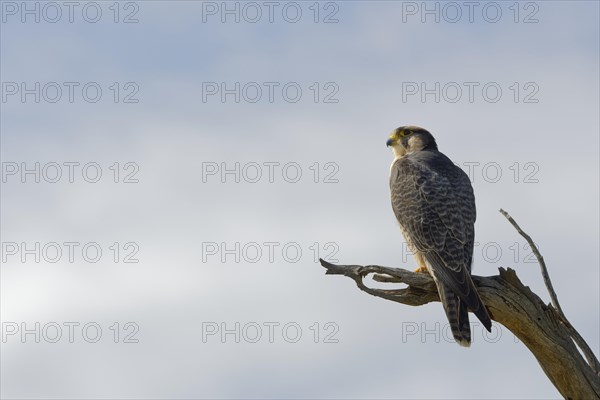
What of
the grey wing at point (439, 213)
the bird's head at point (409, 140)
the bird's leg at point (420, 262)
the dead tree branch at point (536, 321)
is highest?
the bird's head at point (409, 140)

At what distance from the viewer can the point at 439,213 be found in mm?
9320

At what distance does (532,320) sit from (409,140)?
3.65 m

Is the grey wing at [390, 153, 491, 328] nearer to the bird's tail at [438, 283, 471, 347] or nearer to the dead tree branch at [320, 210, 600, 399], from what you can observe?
the bird's tail at [438, 283, 471, 347]

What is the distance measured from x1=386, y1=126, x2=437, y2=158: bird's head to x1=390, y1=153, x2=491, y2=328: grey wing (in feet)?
2.44

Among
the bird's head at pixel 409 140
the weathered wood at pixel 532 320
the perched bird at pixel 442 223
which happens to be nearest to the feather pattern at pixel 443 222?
the perched bird at pixel 442 223

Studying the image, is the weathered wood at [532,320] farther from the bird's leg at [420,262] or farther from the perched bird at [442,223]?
the bird's leg at [420,262]

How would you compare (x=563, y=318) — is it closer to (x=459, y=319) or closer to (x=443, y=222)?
(x=459, y=319)

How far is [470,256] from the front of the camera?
9.01m

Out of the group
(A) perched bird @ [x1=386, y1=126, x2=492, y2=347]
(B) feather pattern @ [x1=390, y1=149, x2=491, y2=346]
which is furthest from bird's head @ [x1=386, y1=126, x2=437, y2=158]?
(B) feather pattern @ [x1=390, y1=149, x2=491, y2=346]

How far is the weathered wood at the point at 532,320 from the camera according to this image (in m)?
7.91

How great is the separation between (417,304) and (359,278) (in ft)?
2.37

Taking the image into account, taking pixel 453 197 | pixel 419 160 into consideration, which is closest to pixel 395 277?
pixel 453 197

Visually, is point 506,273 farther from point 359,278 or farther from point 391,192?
Answer: point 391,192

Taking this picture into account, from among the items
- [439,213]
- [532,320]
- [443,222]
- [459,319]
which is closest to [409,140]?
[439,213]
